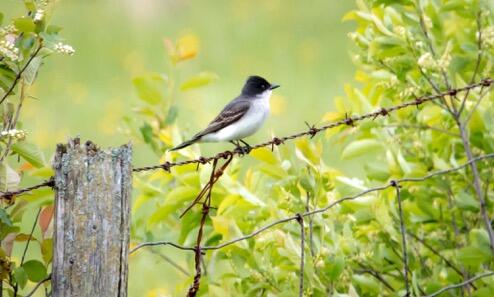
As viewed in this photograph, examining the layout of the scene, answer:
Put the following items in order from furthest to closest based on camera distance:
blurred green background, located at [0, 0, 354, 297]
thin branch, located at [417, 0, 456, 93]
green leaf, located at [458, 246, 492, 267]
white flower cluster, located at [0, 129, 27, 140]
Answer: blurred green background, located at [0, 0, 354, 297] < thin branch, located at [417, 0, 456, 93] < green leaf, located at [458, 246, 492, 267] < white flower cluster, located at [0, 129, 27, 140]

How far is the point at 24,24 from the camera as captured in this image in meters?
4.02

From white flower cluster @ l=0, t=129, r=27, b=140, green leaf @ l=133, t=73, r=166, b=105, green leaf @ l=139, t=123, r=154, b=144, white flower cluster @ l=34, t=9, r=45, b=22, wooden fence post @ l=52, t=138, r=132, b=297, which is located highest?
green leaf @ l=133, t=73, r=166, b=105

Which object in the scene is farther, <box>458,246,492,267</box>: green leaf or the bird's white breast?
the bird's white breast

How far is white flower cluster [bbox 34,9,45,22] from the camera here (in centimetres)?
407

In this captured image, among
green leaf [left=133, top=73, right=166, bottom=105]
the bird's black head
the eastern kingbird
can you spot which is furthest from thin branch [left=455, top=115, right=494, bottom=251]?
the bird's black head

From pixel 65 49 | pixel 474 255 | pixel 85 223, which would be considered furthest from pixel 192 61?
pixel 85 223

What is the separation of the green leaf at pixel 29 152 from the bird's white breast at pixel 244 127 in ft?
9.12

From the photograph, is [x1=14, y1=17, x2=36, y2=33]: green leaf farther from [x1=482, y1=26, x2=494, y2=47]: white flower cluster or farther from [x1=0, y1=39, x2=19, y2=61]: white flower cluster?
[x1=482, y1=26, x2=494, y2=47]: white flower cluster

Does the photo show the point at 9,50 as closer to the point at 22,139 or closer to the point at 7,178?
the point at 22,139

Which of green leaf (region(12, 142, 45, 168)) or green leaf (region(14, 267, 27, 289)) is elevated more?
green leaf (region(12, 142, 45, 168))

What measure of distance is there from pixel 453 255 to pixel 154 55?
46.1 ft

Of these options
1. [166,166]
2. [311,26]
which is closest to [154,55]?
[311,26]

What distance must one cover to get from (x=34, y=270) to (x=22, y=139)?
498mm

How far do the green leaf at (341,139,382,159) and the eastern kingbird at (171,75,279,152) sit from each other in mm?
1219
